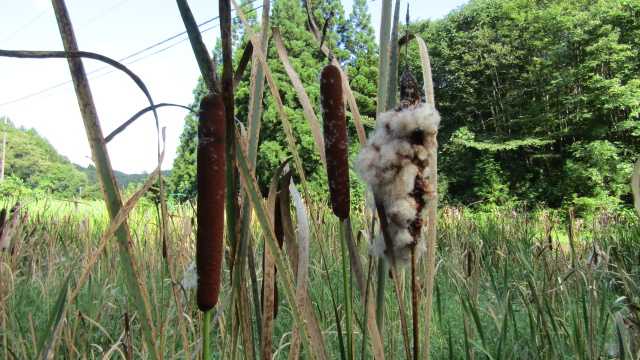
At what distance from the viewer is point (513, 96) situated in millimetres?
17406

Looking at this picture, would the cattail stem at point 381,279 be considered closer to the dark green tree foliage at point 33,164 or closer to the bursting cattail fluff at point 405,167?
the bursting cattail fluff at point 405,167

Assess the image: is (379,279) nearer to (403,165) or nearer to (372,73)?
(403,165)

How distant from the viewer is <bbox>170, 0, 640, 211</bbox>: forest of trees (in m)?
14.1

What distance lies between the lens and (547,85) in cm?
1689

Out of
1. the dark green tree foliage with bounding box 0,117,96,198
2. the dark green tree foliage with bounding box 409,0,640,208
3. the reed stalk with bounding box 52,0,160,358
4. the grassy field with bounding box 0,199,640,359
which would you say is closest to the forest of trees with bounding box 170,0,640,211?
the dark green tree foliage with bounding box 409,0,640,208

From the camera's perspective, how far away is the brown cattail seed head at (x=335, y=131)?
40 centimetres

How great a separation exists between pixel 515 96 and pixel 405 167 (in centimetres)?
1868

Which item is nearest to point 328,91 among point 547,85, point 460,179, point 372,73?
point 372,73

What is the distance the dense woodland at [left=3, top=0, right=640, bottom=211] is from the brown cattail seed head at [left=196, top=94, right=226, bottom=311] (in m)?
11.9

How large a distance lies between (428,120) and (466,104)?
19.1 meters

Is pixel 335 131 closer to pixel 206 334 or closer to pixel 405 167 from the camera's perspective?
pixel 405 167

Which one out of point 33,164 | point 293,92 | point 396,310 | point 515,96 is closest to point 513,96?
point 515,96

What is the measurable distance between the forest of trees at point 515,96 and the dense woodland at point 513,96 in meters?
0.04

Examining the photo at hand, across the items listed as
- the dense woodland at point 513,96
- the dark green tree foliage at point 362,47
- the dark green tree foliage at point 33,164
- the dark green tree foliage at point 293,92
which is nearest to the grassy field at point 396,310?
the dark green tree foliage at point 293,92
